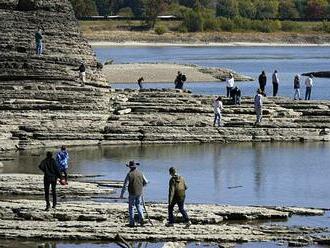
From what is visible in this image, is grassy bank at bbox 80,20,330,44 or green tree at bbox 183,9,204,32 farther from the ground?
green tree at bbox 183,9,204,32

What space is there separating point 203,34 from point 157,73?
10046 centimetres

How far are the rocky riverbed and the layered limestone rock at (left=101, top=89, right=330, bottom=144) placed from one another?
55.9 feet

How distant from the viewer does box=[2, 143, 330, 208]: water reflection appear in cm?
3691

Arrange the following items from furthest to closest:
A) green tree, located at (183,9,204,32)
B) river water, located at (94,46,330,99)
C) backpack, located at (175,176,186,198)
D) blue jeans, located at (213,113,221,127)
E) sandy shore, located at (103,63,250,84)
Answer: green tree, located at (183,9,204,32) < sandy shore, located at (103,63,250,84) < river water, located at (94,46,330,99) < blue jeans, located at (213,113,221,127) < backpack, located at (175,176,186,198)

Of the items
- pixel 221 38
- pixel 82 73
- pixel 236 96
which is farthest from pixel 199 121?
pixel 221 38

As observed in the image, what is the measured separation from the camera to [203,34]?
194 m

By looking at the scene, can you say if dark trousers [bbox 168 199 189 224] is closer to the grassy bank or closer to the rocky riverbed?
the rocky riverbed

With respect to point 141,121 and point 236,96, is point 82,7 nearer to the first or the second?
point 236,96

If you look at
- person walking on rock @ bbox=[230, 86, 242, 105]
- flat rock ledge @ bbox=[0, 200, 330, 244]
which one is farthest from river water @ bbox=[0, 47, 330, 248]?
person walking on rock @ bbox=[230, 86, 242, 105]

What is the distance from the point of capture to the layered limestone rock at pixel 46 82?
161 ft

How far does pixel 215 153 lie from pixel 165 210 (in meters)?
16.2

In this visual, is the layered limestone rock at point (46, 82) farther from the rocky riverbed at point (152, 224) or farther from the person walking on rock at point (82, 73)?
the rocky riverbed at point (152, 224)

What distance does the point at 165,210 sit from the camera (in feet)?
104

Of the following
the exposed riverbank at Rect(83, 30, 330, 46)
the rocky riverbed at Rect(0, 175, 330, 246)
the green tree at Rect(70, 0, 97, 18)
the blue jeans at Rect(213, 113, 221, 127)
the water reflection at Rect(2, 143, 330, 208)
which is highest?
the rocky riverbed at Rect(0, 175, 330, 246)
